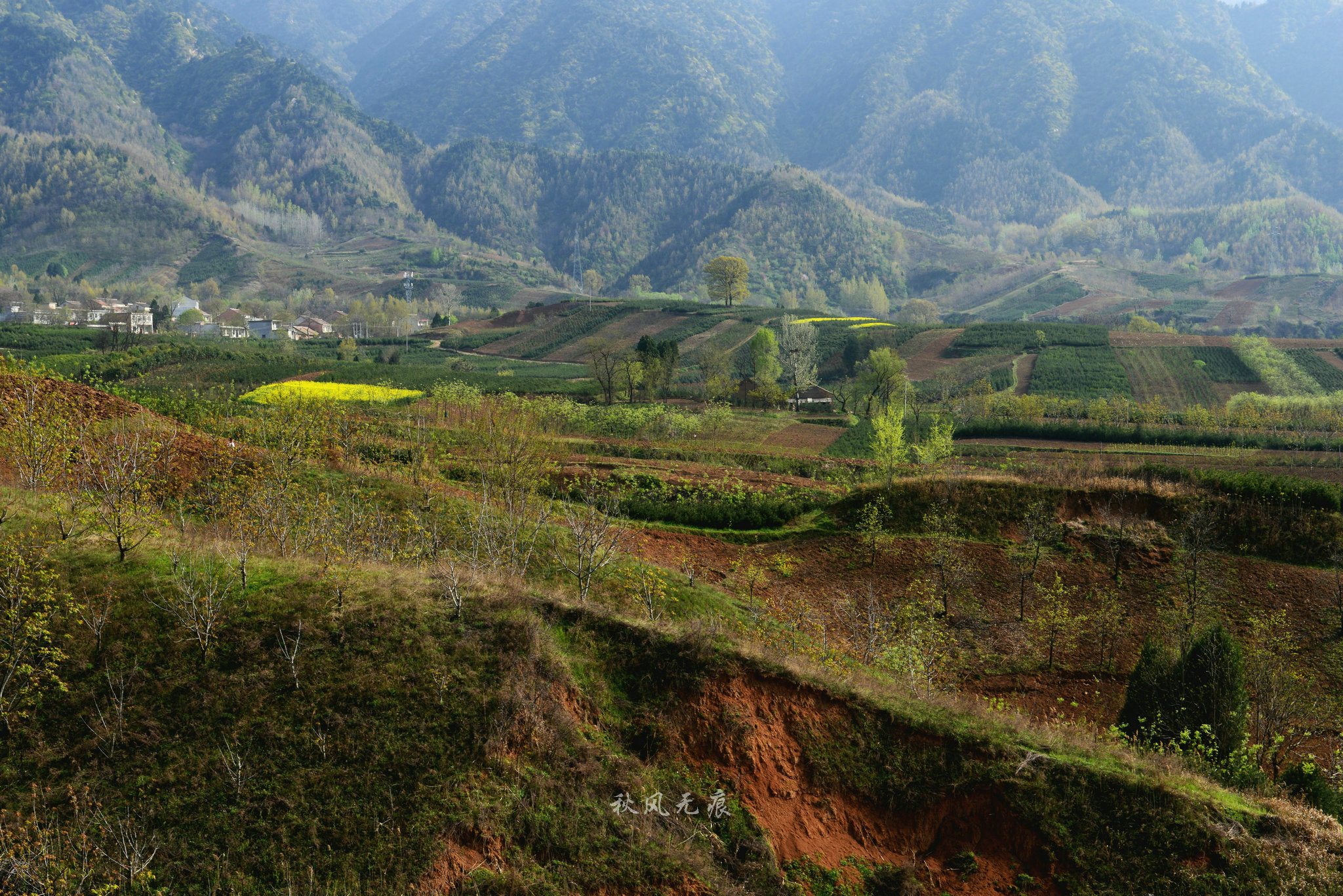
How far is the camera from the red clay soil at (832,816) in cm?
1389

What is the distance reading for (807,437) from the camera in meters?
69.5

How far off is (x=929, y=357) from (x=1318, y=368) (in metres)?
44.5

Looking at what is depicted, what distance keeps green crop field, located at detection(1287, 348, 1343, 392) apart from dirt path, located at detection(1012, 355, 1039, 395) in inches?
1130

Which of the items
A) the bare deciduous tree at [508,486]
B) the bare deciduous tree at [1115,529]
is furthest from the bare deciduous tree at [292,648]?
the bare deciduous tree at [1115,529]

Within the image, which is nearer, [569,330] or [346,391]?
[346,391]

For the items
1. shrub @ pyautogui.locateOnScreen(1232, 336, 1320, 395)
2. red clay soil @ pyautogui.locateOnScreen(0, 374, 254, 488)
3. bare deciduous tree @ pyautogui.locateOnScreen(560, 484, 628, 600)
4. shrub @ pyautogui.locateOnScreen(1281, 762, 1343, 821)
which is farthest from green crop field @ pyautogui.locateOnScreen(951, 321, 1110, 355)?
red clay soil @ pyautogui.locateOnScreen(0, 374, 254, 488)

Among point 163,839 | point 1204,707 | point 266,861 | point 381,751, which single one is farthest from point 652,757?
point 1204,707

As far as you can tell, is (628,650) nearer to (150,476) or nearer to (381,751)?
(381,751)

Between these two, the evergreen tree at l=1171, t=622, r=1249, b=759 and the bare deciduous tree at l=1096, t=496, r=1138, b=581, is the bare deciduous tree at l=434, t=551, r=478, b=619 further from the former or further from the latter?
the bare deciduous tree at l=1096, t=496, r=1138, b=581

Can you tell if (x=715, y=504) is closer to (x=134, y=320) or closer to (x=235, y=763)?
(x=235, y=763)

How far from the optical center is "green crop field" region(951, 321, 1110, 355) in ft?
367

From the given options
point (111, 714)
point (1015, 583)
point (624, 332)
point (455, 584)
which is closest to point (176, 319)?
point (624, 332)

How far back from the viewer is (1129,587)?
33.3 m

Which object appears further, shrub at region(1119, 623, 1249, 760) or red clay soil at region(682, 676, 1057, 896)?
shrub at region(1119, 623, 1249, 760)
